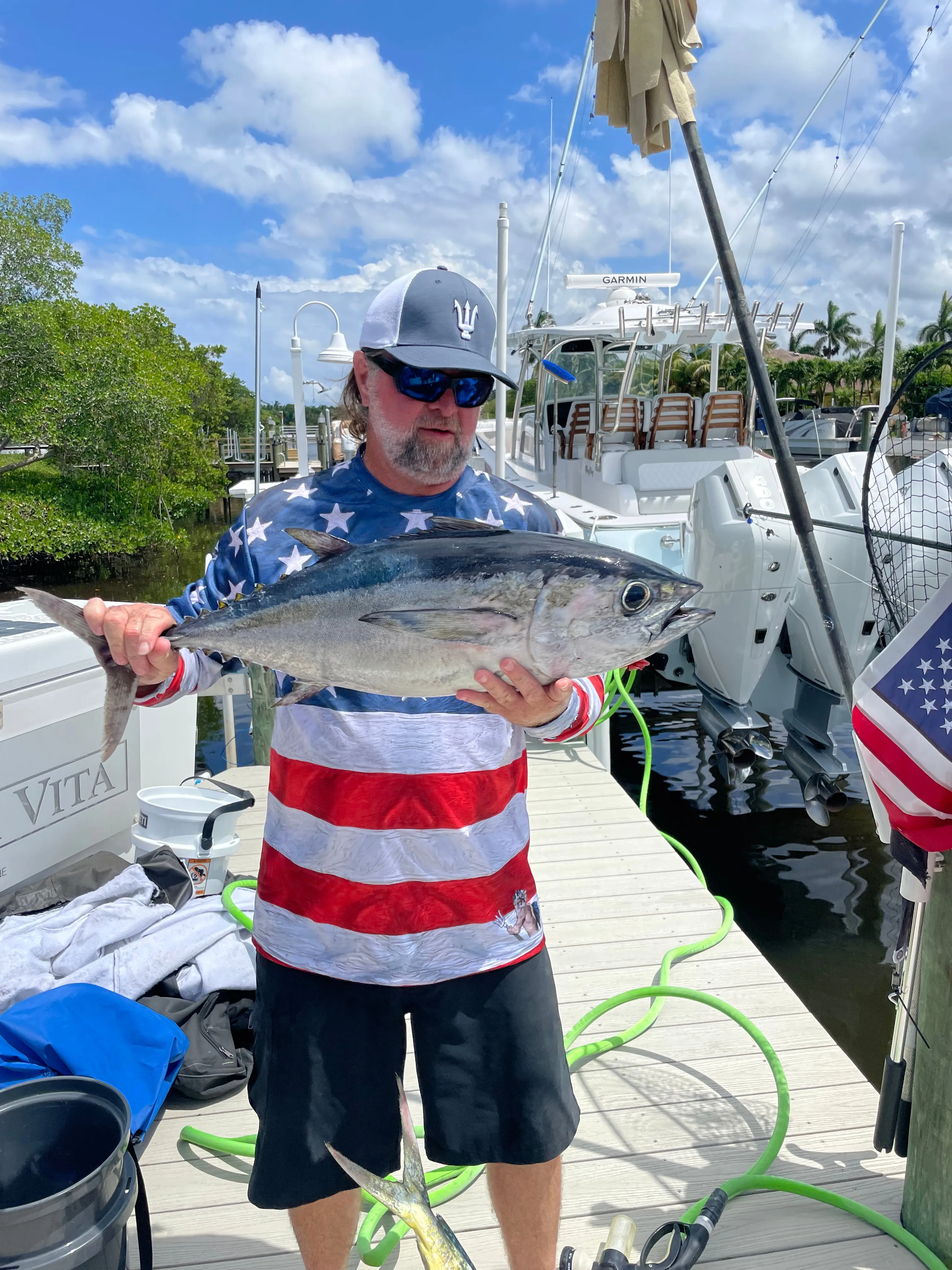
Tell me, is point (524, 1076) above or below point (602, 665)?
below

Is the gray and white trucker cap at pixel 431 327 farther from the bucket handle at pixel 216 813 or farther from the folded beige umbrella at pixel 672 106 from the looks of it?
the bucket handle at pixel 216 813

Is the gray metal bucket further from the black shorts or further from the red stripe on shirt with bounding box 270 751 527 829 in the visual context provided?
the red stripe on shirt with bounding box 270 751 527 829

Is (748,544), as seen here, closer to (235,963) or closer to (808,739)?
(808,739)

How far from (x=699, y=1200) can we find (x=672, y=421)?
1004cm

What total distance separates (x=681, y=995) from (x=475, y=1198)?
1004 millimetres

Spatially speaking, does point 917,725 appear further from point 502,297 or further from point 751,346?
point 502,297

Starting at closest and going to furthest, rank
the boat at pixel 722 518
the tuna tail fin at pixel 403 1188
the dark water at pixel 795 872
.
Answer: the tuna tail fin at pixel 403 1188, the dark water at pixel 795 872, the boat at pixel 722 518

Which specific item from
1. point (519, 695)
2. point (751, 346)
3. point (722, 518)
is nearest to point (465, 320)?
point (519, 695)

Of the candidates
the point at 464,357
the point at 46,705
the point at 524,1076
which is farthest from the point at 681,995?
the point at 46,705

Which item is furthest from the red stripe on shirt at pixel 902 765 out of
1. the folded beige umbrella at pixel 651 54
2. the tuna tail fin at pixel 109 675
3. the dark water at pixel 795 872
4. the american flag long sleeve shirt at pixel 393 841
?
the dark water at pixel 795 872

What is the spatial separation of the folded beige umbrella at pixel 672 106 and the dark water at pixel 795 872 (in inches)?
126

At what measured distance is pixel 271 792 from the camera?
1.68 m

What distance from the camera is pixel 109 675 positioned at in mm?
1617

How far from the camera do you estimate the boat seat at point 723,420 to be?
10.9 m
